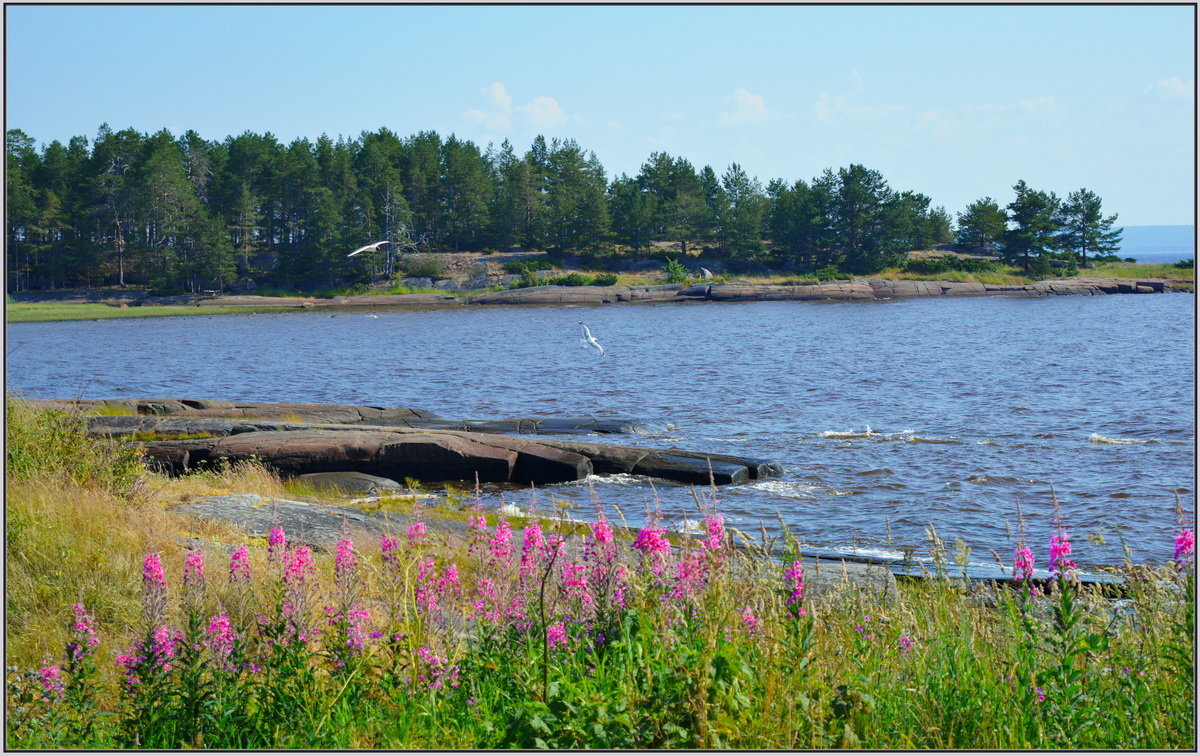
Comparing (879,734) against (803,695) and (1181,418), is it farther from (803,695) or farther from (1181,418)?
(1181,418)

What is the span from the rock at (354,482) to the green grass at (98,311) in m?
64.9

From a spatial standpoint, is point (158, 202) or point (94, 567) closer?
point (94, 567)

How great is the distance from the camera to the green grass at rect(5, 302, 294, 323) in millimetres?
72500

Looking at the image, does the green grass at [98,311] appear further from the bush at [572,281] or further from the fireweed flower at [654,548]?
the fireweed flower at [654,548]

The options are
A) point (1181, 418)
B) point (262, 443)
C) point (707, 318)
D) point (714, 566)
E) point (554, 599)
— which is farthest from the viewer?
point (707, 318)

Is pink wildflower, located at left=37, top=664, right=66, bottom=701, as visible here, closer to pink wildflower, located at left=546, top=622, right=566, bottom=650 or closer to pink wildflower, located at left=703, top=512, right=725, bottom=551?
pink wildflower, located at left=546, top=622, right=566, bottom=650

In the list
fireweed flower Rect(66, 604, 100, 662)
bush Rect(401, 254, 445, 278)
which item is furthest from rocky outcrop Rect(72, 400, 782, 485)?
bush Rect(401, 254, 445, 278)

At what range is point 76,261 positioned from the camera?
91.6 metres

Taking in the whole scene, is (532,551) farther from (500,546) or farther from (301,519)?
(301,519)

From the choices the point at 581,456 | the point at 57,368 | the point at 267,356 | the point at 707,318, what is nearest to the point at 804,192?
the point at 707,318

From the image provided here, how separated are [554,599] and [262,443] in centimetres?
1350

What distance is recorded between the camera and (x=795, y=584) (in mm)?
4652

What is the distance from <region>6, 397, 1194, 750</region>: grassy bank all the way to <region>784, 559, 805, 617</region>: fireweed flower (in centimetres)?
1

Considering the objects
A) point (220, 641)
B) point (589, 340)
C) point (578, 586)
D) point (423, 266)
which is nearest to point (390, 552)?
point (220, 641)
